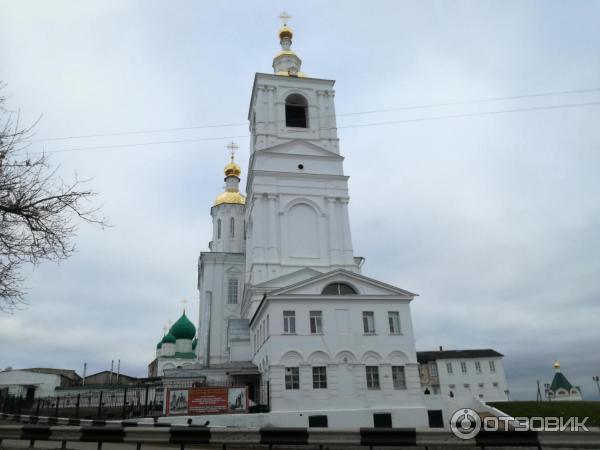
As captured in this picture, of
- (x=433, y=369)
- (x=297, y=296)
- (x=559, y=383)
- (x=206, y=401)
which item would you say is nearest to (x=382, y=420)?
(x=297, y=296)

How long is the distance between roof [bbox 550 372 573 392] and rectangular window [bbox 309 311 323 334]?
43.6 metres

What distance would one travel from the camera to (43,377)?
43969 millimetres

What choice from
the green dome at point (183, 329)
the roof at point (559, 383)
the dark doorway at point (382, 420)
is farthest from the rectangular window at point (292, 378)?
the roof at point (559, 383)

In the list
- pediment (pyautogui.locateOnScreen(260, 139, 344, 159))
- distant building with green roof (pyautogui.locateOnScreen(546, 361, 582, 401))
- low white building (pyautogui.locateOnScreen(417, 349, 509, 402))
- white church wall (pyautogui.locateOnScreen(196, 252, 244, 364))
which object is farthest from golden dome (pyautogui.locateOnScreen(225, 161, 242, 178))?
distant building with green roof (pyautogui.locateOnScreen(546, 361, 582, 401))

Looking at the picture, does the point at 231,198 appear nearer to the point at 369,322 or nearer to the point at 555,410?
the point at 369,322

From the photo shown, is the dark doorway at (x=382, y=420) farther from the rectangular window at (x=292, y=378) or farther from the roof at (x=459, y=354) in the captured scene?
the roof at (x=459, y=354)

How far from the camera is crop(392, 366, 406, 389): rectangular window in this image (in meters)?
24.5

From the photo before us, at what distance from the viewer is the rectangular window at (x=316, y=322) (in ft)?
81.0

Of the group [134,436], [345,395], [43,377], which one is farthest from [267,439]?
[43,377]

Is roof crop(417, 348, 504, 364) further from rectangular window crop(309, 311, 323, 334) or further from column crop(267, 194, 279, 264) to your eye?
rectangular window crop(309, 311, 323, 334)

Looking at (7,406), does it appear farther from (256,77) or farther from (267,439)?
(256,77)

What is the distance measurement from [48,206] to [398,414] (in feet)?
62.3

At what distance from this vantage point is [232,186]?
51375 millimetres

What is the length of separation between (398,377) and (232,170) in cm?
3310
